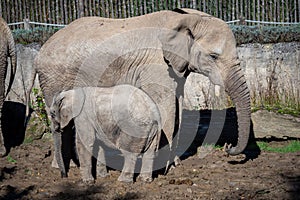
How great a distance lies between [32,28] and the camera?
15.4 m

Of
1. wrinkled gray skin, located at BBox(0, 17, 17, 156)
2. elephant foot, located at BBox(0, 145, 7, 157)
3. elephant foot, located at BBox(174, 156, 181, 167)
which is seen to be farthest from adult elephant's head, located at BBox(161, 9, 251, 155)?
elephant foot, located at BBox(0, 145, 7, 157)

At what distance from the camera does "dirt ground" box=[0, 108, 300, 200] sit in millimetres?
6055

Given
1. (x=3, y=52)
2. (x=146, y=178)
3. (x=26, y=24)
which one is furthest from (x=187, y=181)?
(x=26, y=24)

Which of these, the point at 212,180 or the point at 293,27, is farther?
the point at 293,27

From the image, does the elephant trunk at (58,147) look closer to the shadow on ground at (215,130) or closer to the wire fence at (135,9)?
the shadow on ground at (215,130)

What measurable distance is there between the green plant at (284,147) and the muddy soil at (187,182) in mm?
221

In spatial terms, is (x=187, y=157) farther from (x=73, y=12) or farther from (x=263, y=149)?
(x=73, y=12)

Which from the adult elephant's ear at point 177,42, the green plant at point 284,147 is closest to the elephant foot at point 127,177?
the adult elephant's ear at point 177,42

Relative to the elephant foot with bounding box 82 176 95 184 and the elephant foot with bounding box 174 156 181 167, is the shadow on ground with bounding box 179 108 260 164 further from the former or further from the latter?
the elephant foot with bounding box 82 176 95 184

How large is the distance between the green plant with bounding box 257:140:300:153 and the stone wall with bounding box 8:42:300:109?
10.0 feet

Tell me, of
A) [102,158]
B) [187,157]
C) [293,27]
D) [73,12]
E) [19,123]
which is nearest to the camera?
[102,158]

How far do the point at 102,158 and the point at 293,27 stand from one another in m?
6.91

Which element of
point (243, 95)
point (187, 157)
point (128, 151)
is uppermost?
point (243, 95)

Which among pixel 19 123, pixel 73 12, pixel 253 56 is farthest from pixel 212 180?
pixel 73 12
